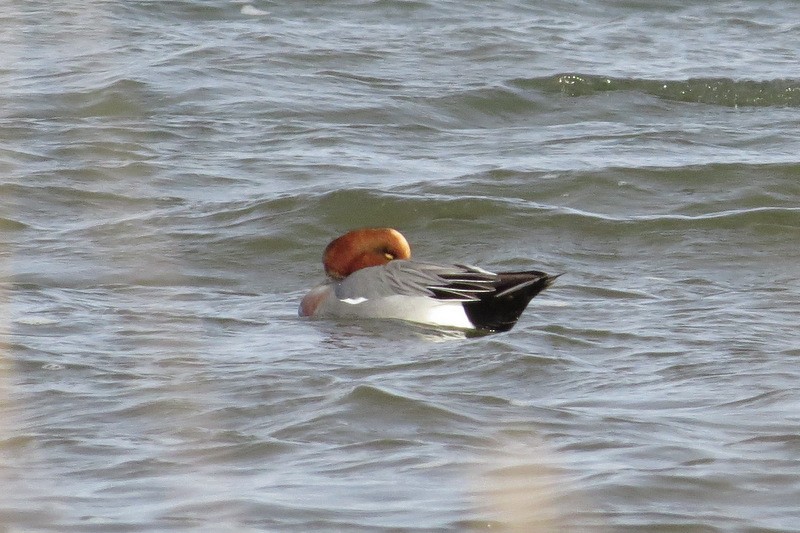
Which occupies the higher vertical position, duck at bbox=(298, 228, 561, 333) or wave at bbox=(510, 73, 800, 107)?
wave at bbox=(510, 73, 800, 107)

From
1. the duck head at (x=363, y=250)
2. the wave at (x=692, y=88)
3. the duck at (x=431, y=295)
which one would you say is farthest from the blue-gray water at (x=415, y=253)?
the duck head at (x=363, y=250)

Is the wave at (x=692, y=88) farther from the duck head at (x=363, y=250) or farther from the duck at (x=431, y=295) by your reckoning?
the duck at (x=431, y=295)

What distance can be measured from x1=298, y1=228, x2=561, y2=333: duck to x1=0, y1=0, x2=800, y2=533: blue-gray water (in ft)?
0.47

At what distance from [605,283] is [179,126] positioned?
14.4 feet

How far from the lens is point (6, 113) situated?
11234mm

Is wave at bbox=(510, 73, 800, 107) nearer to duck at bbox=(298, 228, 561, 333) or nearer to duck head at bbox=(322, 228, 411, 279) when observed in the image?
duck head at bbox=(322, 228, 411, 279)

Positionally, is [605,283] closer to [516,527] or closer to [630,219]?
[630,219]

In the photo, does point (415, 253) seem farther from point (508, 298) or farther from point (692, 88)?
point (692, 88)

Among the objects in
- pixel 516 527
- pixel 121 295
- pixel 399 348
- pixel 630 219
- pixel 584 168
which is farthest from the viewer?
pixel 584 168

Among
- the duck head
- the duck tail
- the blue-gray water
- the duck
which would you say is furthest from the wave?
the duck tail

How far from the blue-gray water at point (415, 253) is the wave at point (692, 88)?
32mm

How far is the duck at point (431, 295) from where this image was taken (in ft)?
22.2

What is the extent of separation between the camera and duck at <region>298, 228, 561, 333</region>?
22.2 feet

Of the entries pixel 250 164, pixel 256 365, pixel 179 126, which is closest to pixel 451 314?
pixel 256 365
